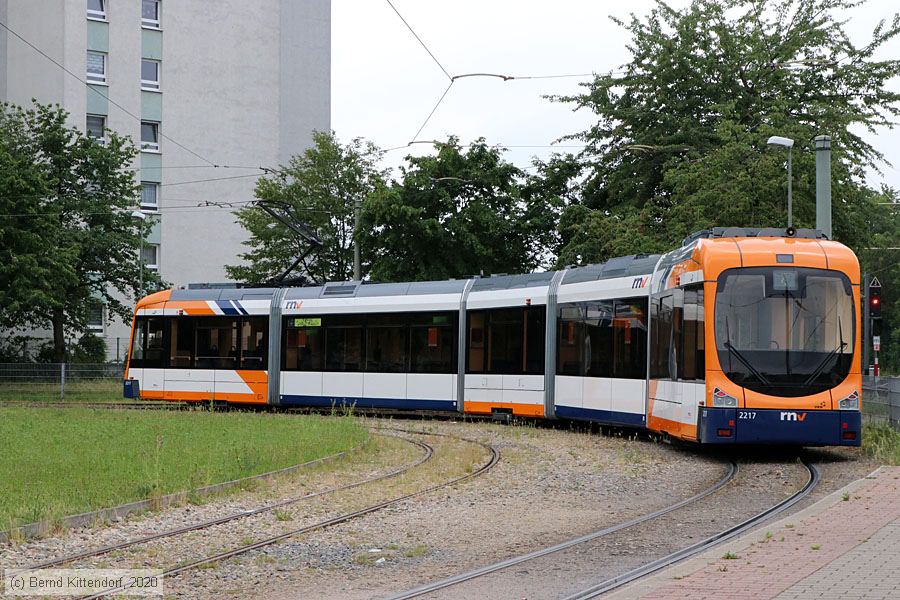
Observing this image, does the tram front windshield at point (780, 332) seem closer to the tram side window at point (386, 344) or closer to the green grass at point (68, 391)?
the tram side window at point (386, 344)

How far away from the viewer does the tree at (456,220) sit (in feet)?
142

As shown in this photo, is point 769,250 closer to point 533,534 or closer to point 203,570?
point 533,534

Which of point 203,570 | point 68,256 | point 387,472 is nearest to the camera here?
point 203,570

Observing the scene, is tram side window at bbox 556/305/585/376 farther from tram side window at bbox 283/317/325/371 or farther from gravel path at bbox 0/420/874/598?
tram side window at bbox 283/317/325/371

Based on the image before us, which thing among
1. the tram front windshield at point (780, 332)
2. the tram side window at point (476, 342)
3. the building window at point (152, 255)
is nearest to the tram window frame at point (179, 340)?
the tram side window at point (476, 342)

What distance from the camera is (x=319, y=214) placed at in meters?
51.6

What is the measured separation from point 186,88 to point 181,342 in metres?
30.1

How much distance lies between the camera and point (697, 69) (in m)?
41.0

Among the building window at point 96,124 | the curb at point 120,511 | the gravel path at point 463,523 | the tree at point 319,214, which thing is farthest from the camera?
the building window at point 96,124

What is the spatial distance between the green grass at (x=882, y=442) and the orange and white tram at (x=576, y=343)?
717 mm

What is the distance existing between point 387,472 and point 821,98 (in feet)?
92.8

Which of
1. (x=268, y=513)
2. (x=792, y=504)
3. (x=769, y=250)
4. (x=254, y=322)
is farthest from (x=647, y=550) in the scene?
(x=254, y=322)

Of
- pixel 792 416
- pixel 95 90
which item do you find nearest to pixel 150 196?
pixel 95 90

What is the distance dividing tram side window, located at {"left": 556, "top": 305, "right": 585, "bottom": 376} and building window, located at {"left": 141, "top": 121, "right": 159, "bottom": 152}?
38.0 metres
